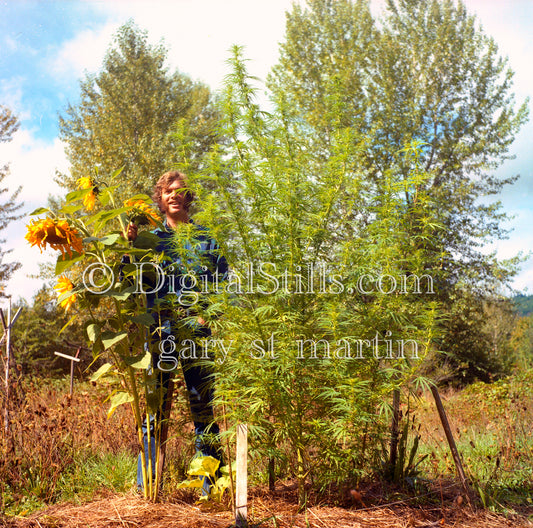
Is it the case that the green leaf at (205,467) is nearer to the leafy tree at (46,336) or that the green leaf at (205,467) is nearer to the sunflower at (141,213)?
the sunflower at (141,213)

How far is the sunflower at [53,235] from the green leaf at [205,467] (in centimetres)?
127

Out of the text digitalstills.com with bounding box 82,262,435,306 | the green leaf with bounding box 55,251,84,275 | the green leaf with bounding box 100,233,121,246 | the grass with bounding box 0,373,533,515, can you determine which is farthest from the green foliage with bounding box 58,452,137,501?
the green leaf with bounding box 100,233,121,246

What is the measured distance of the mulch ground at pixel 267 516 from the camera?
212 cm

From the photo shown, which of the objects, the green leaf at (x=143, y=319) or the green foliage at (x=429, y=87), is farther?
the green foliage at (x=429, y=87)

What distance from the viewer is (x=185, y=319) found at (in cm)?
236

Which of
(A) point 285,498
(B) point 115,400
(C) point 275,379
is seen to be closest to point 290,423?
(C) point 275,379

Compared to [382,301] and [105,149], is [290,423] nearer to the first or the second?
[382,301]

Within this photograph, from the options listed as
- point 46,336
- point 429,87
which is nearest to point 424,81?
point 429,87

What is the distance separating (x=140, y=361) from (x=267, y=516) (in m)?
0.95

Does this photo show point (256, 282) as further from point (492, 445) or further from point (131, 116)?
point (131, 116)

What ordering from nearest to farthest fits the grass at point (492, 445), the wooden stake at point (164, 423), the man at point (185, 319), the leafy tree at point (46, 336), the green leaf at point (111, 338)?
the green leaf at point (111, 338)
the man at point (185, 319)
the wooden stake at point (164, 423)
the grass at point (492, 445)
the leafy tree at point (46, 336)

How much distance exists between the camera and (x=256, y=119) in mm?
2424

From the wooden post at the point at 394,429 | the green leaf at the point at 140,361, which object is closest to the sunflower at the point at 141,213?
the green leaf at the point at 140,361

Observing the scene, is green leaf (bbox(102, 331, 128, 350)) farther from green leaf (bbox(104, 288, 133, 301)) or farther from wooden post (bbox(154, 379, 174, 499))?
wooden post (bbox(154, 379, 174, 499))
